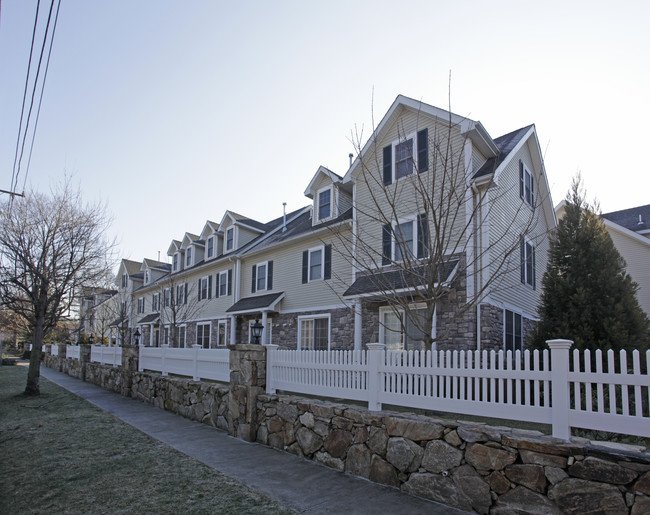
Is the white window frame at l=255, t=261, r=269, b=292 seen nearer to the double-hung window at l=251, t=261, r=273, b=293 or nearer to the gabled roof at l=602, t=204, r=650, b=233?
the double-hung window at l=251, t=261, r=273, b=293

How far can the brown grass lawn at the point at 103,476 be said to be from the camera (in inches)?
176

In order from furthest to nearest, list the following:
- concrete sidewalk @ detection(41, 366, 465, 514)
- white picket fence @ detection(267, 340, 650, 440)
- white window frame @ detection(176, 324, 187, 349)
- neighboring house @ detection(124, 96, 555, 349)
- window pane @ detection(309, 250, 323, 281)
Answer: white window frame @ detection(176, 324, 187, 349) → window pane @ detection(309, 250, 323, 281) → neighboring house @ detection(124, 96, 555, 349) → concrete sidewalk @ detection(41, 366, 465, 514) → white picket fence @ detection(267, 340, 650, 440)

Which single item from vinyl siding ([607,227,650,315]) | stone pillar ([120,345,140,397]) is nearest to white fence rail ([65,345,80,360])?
stone pillar ([120,345,140,397])

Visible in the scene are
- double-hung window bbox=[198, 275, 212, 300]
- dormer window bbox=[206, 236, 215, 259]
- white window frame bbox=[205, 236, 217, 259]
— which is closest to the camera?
double-hung window bbox=[198, 275, 212, 300]

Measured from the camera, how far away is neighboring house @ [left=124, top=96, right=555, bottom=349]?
10625 mm

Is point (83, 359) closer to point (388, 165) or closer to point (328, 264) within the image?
point (328, 264)

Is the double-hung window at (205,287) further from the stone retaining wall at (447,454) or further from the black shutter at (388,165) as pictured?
the stone retaining wall at (447,454)

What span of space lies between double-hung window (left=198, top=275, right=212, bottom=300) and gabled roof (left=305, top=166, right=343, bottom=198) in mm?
8407

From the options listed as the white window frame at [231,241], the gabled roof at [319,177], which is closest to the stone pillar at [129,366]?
the gabled roof at [319,177]

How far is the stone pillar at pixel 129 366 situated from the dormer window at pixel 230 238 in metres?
8.61

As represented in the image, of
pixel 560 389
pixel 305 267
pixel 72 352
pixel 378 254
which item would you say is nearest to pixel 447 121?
pixel 378 254

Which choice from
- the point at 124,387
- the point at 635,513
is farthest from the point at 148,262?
the point at 635,513

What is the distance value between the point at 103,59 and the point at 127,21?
1381 mm

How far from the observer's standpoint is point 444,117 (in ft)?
37.4
